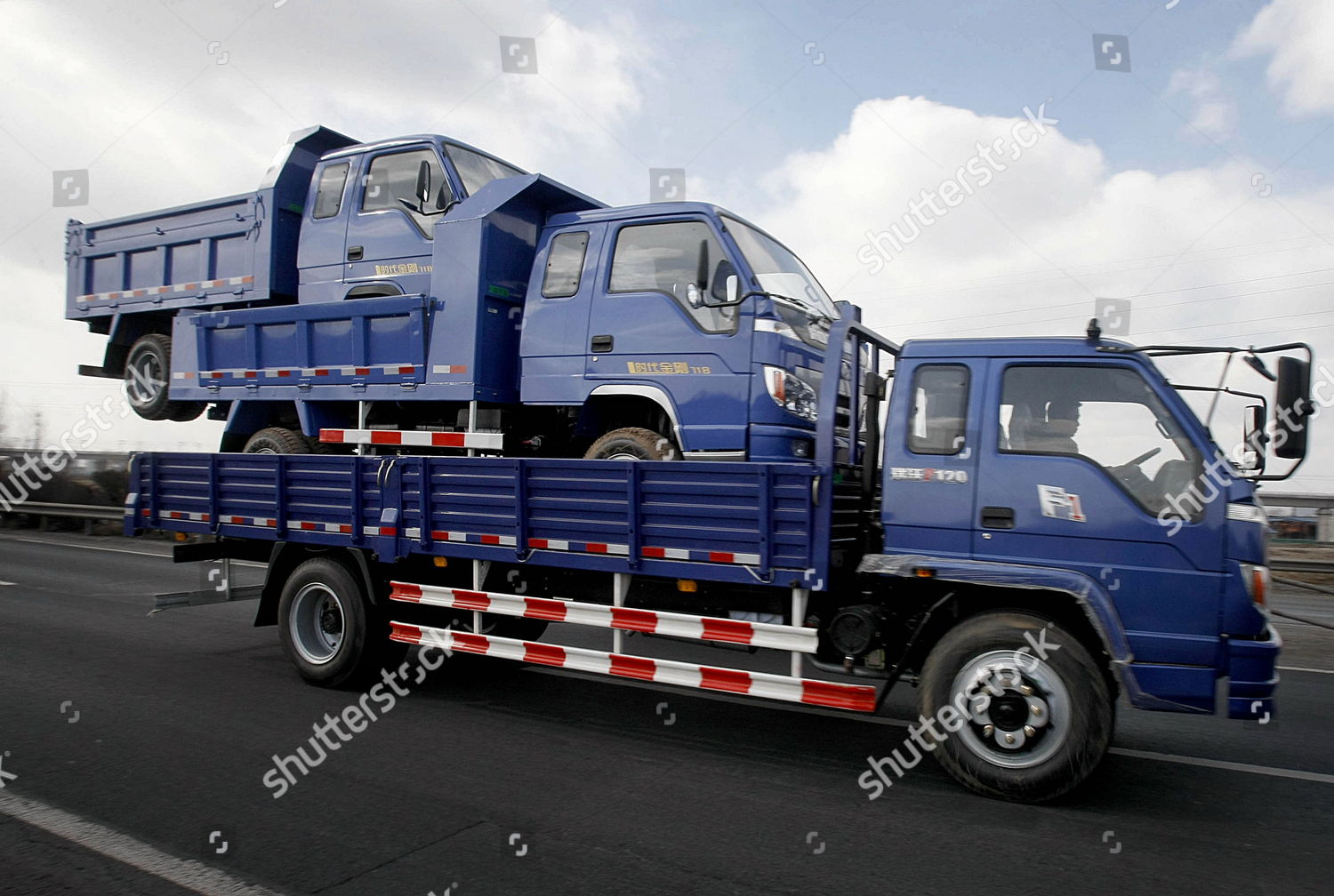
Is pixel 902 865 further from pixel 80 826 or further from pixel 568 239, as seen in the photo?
pixel 568 239

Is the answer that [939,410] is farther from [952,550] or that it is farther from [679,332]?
[679,332]

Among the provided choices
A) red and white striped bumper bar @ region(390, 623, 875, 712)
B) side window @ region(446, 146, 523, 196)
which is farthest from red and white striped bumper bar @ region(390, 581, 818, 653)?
side window @ region(446, 146, 523, 196)

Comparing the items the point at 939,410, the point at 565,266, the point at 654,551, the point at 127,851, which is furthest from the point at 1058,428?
the point at 127,851

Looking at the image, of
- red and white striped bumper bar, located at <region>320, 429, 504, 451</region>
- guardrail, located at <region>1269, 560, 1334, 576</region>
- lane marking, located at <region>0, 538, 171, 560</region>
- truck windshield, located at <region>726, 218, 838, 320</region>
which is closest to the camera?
truck windshield, located at <region>726, 218, 838, 320</region>

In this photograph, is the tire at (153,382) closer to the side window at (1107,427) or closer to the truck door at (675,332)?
the truck door at (675,332)

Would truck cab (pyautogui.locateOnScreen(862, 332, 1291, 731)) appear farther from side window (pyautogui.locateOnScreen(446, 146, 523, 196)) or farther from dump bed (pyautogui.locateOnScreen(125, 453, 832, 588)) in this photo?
side window (pyautogui.locateOnScreen(446, 146, 523, 196))

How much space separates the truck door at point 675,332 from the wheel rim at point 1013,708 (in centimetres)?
201

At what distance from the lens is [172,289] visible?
862 centimetres

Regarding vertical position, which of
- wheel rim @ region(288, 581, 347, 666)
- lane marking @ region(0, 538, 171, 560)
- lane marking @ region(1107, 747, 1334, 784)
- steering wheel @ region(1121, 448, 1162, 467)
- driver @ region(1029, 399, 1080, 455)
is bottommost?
lane marking @ region(0, 538, 171, 560)

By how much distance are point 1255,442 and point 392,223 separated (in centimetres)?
619

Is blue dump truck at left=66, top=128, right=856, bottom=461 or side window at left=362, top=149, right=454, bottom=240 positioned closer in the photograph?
blue dump truck at left=66, top=128, right=856, bottom=461

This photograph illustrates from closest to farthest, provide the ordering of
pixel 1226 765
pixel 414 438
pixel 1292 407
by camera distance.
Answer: pixel 1292 407 → pixel 1226 765 → pixel 414 438

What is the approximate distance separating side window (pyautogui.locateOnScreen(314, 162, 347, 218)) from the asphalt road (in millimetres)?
3926

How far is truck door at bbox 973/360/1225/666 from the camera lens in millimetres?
4277
